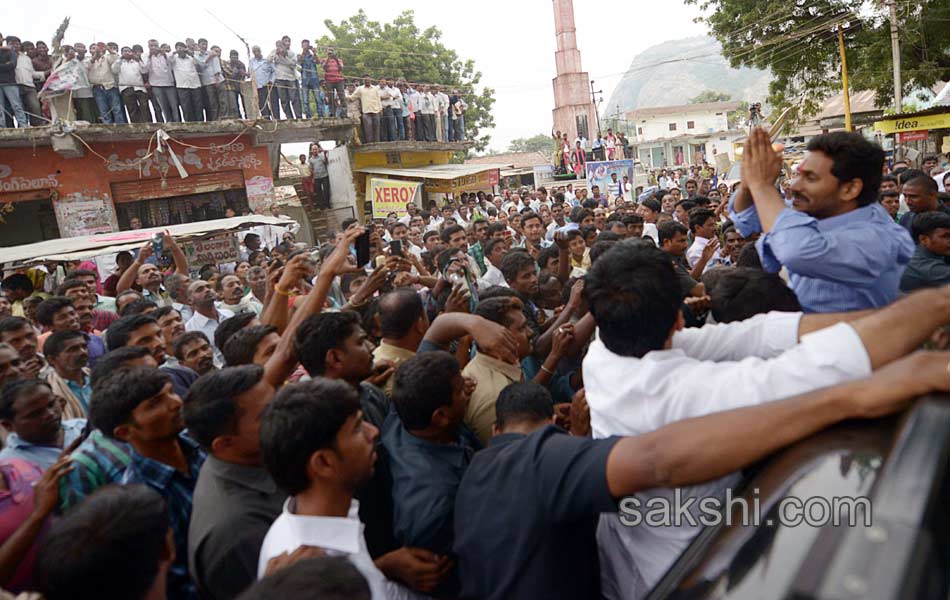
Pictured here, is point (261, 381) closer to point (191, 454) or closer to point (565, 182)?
point (191, 454)

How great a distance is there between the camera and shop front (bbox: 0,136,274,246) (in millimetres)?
12250

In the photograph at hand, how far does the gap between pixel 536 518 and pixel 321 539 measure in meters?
0.60

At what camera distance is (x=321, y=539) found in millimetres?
1609

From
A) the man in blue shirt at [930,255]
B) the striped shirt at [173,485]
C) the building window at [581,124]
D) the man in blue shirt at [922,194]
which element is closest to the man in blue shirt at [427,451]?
the striped shirt at [173,485]

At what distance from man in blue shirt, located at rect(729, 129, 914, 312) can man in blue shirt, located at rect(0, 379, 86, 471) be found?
9.98ft

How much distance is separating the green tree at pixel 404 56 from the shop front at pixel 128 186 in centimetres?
1513

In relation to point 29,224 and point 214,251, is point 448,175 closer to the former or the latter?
point 214,251

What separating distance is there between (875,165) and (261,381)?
2230 mm

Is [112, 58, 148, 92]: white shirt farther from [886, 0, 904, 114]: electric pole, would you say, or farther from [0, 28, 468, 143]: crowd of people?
[886, 0, 904, 114]: electric pole

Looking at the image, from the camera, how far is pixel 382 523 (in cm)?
217

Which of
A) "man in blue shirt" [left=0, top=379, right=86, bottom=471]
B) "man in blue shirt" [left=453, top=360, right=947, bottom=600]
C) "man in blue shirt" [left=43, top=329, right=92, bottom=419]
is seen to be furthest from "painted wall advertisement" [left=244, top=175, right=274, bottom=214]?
"man in blue shirt" [left=453, top=360, right=947, bottom=600]

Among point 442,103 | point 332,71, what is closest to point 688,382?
point 332,71

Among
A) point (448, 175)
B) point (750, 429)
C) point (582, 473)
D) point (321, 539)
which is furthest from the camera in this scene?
point (448, 175)

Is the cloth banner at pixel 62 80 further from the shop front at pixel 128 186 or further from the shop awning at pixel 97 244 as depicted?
the shop awning at pixel 97 244
